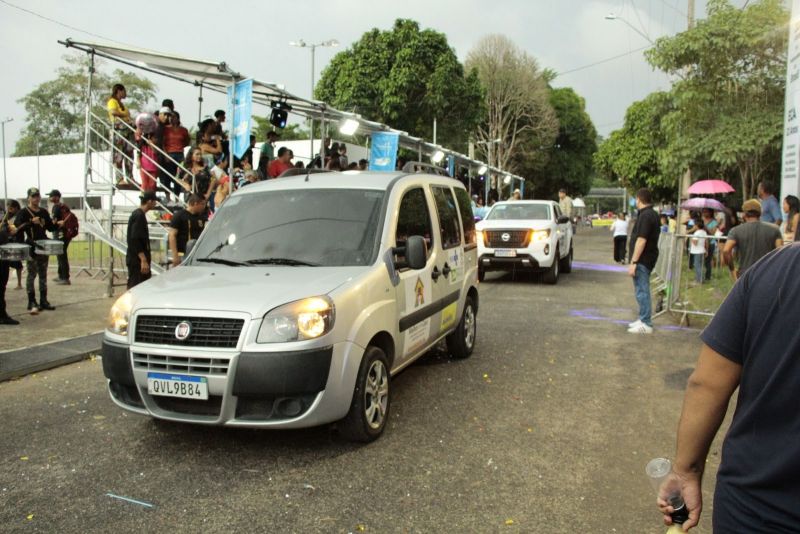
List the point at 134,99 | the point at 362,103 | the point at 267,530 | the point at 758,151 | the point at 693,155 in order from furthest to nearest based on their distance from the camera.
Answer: the point at 134,99, the point at 362,103, the point at 693,155, the point at 758,151, the point at 267,530

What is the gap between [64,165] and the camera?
136 ft

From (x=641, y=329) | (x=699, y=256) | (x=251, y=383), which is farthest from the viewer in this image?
(x=699, y=256)

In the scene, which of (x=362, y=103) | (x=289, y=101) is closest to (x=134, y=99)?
(x=362, y=103)

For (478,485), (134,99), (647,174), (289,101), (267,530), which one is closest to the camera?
(267,530)

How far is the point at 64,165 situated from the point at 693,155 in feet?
129

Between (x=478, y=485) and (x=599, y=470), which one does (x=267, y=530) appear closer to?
(x=478, y=485)

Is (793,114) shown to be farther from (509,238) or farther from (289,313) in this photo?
(289,313)

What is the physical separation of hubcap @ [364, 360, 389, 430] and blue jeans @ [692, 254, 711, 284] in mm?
6959

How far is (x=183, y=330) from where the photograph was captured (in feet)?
13.2

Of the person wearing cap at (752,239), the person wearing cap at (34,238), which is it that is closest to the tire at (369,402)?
the person wearing cap at (752,239)

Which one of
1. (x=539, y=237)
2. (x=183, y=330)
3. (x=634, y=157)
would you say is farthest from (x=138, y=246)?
(x=634, y=157)

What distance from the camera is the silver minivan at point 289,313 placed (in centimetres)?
396

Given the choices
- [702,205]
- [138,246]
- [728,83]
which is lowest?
[138,246]

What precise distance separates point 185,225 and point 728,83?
14.0 metres
